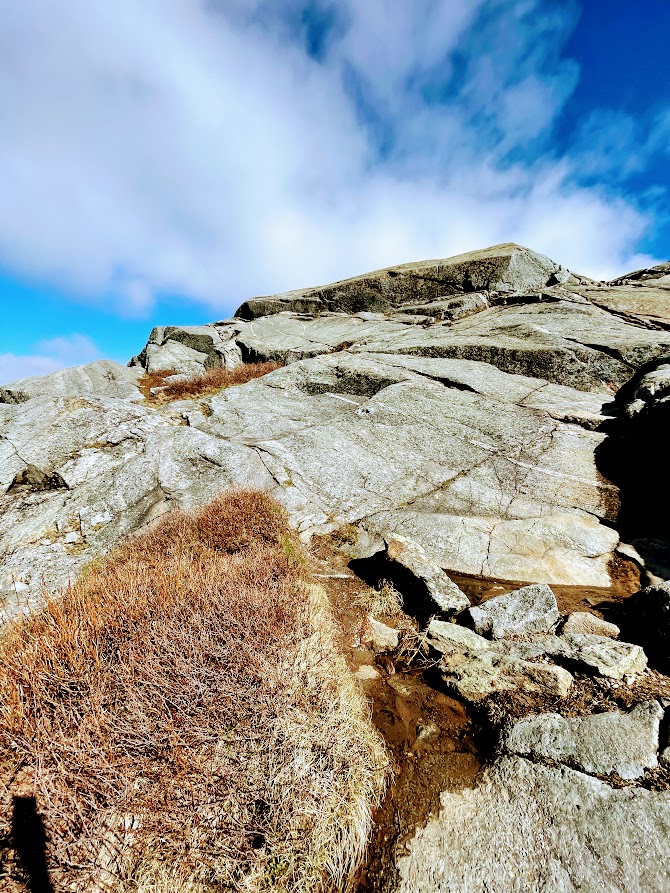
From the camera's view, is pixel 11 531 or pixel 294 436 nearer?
Answer: pixel 11 531

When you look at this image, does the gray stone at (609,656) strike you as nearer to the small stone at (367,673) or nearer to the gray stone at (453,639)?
the gray stone at (453,639)

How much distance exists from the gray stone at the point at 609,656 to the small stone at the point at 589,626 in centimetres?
36

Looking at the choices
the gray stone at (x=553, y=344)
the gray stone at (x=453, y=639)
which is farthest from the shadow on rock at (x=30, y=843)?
the gray stone at (x=553, y=344)

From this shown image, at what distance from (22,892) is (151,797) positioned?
941 mm

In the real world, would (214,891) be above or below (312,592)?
below

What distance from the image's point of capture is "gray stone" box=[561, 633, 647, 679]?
458cm

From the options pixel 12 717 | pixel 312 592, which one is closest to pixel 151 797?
pixel 12 717

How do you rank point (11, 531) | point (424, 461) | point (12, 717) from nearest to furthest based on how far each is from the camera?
point (12, 717)
point (11, 531)
point (424, 461)

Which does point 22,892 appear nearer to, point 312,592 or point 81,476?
point 312,592

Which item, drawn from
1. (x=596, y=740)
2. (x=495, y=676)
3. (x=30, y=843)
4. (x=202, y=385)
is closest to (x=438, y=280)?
(x=202, y=385)

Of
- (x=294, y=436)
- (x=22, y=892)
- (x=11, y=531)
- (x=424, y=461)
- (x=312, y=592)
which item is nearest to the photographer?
(x=22, y=892)

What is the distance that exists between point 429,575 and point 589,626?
2.45 m

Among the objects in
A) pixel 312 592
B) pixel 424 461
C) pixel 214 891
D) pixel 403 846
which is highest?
pixel 424 461

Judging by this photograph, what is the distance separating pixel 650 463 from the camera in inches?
370
